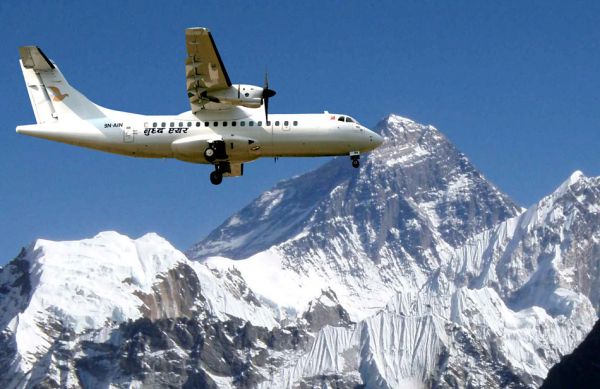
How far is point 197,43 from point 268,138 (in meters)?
9.12

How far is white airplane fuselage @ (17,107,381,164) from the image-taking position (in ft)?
315

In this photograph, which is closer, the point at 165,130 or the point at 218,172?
the point at 165,130

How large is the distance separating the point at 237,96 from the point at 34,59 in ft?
59.6

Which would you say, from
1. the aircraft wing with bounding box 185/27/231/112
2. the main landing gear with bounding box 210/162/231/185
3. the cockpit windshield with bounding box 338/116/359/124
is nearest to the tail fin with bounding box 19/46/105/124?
the aircraft wing with bounding box 185/27/231/112

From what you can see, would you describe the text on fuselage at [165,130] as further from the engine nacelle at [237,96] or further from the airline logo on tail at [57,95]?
the airline logo on tail at [57,95]

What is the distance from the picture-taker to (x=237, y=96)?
314 ft

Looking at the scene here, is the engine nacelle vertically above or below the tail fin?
below

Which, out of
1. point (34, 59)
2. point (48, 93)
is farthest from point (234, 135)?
point (34, 59)

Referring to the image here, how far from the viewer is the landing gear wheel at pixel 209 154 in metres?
95.6

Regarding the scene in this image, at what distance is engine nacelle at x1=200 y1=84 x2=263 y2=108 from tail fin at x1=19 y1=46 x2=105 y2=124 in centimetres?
1126

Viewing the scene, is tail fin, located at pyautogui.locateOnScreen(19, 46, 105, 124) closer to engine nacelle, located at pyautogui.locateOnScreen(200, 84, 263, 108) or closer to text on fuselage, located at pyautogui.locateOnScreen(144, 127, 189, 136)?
text on fuselage, located at pyautogui.locateOnScreen(144, 127, 189, 136)

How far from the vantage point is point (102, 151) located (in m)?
100

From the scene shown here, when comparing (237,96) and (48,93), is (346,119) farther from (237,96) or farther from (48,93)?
(48,93)

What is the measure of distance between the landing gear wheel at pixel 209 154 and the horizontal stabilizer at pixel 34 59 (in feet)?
55.2
